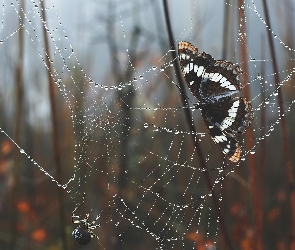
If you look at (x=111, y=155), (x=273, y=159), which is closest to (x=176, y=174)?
(x=111, y=155)

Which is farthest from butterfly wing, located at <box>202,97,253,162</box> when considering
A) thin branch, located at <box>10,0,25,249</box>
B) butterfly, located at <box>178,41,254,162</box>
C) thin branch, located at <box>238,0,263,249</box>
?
thin branch, located at <box>10,0,25,249</box>

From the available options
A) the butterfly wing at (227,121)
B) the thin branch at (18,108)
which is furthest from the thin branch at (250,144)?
the thin branch at (18,108)

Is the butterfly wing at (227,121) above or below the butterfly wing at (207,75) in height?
below

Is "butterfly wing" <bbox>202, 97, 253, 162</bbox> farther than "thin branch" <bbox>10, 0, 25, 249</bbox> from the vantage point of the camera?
No

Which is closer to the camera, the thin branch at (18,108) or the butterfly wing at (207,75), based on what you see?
the butterfly wing at (207,75)

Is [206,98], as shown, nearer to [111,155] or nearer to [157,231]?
[111,155]

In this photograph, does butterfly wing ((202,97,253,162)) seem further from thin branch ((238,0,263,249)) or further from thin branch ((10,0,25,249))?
thin branch ((10,0,25,249))

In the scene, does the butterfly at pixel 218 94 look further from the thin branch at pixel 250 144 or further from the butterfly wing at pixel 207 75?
the thin branch at pixel 250 144
